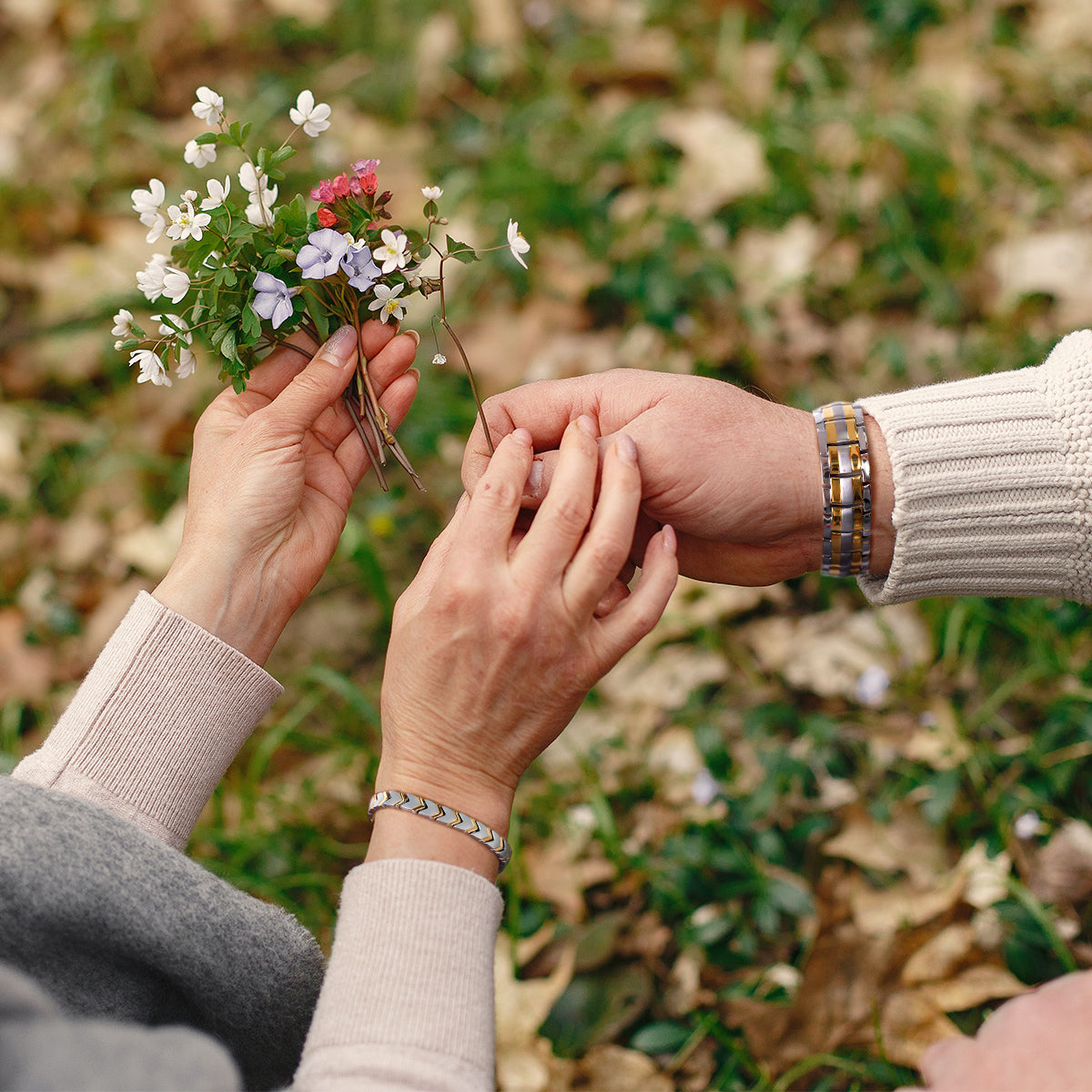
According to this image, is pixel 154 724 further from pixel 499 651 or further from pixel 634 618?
pixel 634 618

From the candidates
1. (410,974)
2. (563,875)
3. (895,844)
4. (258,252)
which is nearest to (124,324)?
(258,252)

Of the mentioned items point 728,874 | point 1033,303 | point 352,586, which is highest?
point 1033,303

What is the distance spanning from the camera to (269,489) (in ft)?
5.07

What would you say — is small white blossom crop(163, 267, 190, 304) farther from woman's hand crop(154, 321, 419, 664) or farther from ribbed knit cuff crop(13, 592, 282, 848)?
ribbed knit cuff crop(13, 592, 282, 848)

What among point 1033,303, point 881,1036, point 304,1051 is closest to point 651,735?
point 881,1036

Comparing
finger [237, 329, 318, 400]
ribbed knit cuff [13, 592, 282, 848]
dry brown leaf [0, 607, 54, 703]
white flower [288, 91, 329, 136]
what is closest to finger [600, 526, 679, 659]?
ribbed knit cuff [13, 592, 282, 848]

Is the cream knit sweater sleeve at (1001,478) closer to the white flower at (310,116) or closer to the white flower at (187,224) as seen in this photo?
the white flower at (310,116)

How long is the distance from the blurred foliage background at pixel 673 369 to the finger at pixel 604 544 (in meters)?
0.81

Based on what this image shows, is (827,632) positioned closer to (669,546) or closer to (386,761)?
(669,546)

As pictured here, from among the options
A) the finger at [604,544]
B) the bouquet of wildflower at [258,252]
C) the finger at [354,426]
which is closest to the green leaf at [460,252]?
the bouquet of wildflower at [258,252]

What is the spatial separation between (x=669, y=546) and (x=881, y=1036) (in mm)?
1067

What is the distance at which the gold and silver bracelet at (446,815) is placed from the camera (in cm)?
125

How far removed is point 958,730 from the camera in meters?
2.02

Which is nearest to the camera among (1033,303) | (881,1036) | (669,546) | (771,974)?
(669,546)
